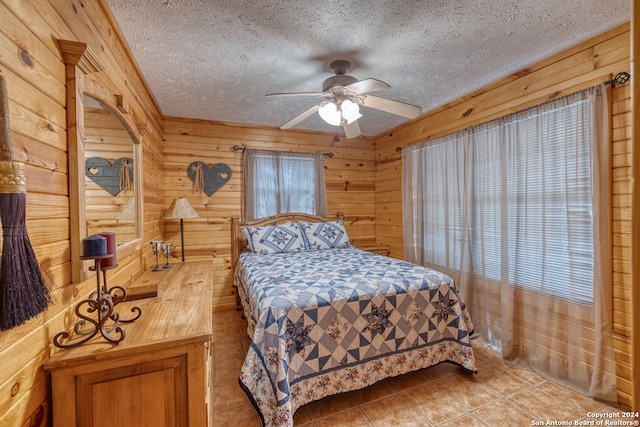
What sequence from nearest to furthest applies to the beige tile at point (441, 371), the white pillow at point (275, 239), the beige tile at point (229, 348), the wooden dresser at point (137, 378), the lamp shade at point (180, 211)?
the wooden dresser at point (137, 378) < the beige tile at point (441, 371) < the beige tile at point (229, 348) < the lamp shade at point (180, 211) < the white pillow at point (275, 239)

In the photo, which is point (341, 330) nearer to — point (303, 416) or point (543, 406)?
point (303, 416)

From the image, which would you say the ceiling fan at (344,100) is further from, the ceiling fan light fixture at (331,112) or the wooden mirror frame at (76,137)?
the wooden mirror frame at (76,137)

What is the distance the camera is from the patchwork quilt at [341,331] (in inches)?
64.1

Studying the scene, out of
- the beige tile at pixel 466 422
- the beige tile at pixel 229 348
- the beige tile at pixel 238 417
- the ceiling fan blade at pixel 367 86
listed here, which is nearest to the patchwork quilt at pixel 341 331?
the beige tile at pixel 238 417

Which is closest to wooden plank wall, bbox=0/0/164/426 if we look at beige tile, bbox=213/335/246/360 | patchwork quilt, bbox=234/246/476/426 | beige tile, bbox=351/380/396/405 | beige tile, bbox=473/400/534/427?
patchwork quilt, bbox=234/246/476/426

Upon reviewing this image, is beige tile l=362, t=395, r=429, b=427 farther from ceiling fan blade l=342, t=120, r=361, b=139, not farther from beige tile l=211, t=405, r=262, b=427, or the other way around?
ceiling fan blade l=342, t=120, r=361, b=139

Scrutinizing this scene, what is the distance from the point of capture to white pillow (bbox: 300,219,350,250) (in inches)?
138

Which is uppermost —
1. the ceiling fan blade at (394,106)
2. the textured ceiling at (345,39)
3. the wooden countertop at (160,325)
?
the textured ceiling at (345,39)

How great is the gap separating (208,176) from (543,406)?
12.1 ft

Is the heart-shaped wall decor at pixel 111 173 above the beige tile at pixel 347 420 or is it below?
above

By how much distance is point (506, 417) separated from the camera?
171 cm

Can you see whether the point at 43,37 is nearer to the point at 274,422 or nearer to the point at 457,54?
the point at 274,422

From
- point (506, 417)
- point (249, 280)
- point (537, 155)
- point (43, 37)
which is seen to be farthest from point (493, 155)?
point (43, 37)

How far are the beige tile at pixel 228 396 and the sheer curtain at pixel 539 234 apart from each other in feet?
6.95
